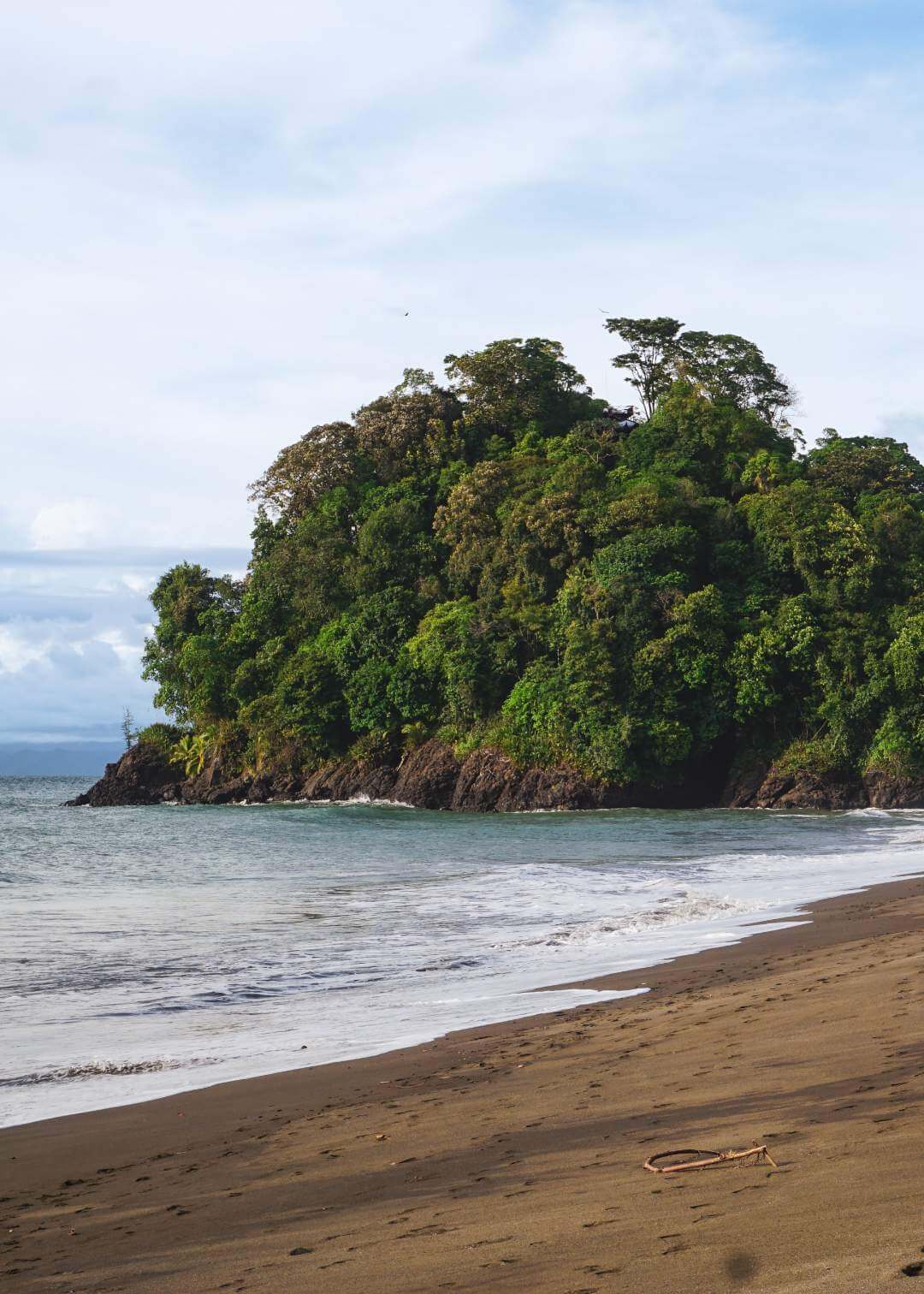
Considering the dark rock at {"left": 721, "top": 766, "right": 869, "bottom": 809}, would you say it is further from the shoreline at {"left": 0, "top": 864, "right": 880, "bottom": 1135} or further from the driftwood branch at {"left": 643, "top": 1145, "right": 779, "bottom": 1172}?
the driftwood branch at {"left": 643, "top": 1145, "right": 779, "bottom": 1172}

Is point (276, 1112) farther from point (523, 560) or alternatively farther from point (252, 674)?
point (252, 674)

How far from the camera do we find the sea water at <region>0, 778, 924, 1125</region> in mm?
8188

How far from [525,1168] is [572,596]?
38.3 meters

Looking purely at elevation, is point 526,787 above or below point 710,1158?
below

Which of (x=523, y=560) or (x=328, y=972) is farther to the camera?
(x=523, y=560)

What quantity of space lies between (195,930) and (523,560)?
3271 cm

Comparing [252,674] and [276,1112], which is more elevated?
[252,674]

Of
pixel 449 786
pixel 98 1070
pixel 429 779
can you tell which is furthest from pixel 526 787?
pixel 98 1070

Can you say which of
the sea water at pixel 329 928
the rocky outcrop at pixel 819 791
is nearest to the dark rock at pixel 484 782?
the rocky outcrop at pixel 819 791

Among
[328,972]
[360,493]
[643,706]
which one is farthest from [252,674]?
[328,972]

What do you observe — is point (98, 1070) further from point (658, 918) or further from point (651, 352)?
point (651, 352)

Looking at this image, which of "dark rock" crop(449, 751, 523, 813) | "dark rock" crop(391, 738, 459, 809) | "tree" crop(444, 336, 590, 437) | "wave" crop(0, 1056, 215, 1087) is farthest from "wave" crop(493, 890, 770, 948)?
"tree" crop(444, 336, 590, 437)

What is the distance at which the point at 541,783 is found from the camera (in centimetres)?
4234

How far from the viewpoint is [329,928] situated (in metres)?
13.8
